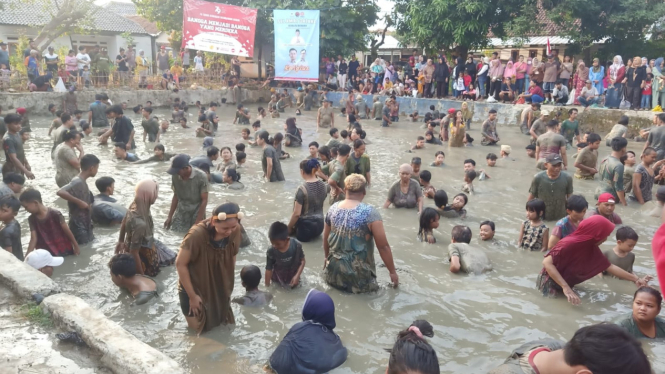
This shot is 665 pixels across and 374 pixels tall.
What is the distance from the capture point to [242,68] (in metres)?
27.2

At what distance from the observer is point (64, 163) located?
810 cm

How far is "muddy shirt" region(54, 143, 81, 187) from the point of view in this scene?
800 centimetres

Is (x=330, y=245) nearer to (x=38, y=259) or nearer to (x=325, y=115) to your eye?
(x=38, y=259)

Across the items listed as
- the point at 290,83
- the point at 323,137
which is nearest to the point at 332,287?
the point at 323,137

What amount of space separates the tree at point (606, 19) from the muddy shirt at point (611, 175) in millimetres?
11990

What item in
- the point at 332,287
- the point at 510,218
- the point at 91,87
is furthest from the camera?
the point at 91,87

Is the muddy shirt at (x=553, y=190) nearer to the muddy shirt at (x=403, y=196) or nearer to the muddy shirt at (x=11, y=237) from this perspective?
the muddy shirt at (x=403, y=196)

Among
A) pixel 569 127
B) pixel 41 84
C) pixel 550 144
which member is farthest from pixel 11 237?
pixel 41 84

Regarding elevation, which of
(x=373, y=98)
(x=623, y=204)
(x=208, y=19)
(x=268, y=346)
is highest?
(x=208, y=19)

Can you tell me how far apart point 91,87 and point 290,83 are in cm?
953

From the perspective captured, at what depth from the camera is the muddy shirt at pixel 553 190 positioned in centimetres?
734

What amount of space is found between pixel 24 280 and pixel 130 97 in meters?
18.4

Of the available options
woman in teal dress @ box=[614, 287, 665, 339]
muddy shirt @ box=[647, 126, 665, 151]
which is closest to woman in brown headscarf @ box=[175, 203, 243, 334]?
woman in teal dress @ box=[614, 287, 665, 339]

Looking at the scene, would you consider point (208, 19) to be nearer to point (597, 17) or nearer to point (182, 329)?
point (597, 17)
